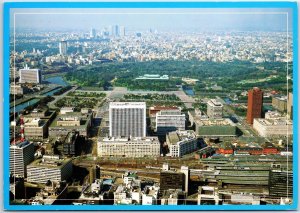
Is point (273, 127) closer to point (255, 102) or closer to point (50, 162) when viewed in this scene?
point (255, 102)

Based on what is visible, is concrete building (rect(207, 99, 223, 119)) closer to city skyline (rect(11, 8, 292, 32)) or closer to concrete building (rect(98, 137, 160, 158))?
concrete building (rect(98, 137, 160, 158))

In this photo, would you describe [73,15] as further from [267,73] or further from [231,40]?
[267,73]

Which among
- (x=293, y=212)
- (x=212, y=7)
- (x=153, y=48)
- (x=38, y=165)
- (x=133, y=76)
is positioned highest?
(x=212, y=7)

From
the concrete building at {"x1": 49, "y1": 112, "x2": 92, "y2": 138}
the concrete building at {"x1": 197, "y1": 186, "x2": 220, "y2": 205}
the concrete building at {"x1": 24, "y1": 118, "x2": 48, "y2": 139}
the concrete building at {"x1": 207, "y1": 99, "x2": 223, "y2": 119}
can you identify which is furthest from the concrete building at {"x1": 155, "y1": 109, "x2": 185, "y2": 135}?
the concrete building at {"x1": 24, "y1": 118, "x2": 48, "y2": 139}

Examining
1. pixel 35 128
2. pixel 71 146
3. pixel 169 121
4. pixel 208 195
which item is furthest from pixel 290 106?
pixel 35 128

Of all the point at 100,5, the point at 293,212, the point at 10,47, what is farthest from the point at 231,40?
the point at 10,47

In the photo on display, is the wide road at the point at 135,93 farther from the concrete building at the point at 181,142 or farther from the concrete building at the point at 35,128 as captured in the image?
the concrete building at the point at 35,128

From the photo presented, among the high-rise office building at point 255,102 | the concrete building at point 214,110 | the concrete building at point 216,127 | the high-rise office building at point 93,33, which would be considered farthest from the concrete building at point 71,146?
the high-rise office building at point 255,102
